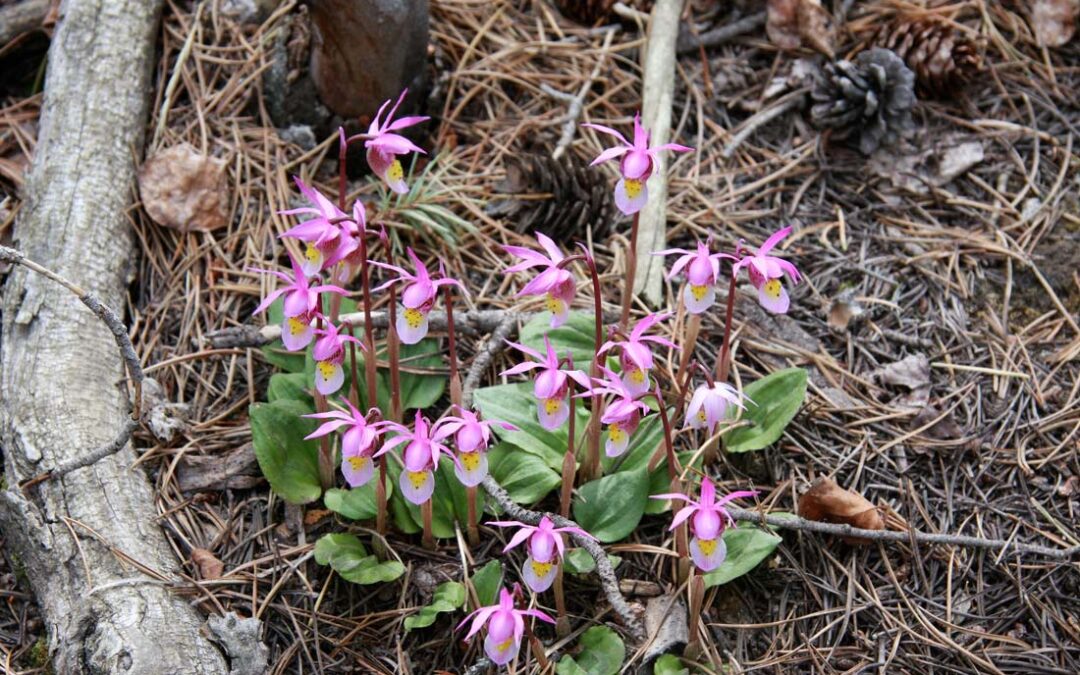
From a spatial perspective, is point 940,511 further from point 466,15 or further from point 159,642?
point 466,15

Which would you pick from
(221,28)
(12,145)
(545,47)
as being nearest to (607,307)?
(545,47)

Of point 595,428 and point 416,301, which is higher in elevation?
point 416,301

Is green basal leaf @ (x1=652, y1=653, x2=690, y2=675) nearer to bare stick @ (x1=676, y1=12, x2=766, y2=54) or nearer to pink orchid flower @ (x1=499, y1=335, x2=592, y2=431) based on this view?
pink orchid flower @ (x1=499, y1=335, x2=592, y2=431)

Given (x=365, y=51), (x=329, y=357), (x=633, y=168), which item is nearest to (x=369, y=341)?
(x=329, y=357)

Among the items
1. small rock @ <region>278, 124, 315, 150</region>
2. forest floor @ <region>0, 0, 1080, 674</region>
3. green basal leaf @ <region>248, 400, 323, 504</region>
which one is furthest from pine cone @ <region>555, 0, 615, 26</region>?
green basal leaf @ <region>248, 400, 323, 504</region>

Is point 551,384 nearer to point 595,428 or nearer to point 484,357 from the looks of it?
point 595,428
